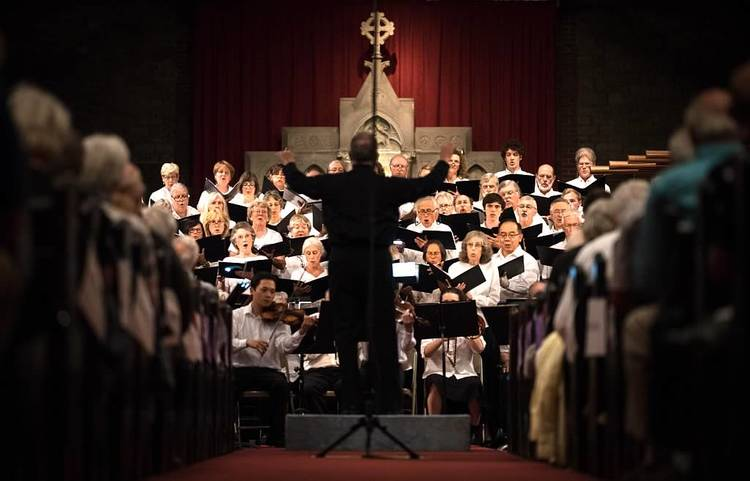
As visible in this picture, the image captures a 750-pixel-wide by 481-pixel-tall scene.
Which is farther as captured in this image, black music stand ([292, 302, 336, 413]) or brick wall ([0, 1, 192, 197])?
brick wall ([0, 1, 192, 197])

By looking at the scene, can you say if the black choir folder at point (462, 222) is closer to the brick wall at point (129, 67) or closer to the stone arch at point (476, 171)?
the stone arch at point (476, 171)

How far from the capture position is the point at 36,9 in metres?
17.2

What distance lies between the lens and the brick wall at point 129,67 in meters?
17.2

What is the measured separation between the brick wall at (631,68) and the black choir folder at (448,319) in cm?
839

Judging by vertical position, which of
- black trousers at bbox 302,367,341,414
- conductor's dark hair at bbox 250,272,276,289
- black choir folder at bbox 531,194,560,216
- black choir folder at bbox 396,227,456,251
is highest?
black choir folder at bbox 531,194,560,216

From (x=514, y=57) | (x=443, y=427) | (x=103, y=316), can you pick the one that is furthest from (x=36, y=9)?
(x=103, y=316)

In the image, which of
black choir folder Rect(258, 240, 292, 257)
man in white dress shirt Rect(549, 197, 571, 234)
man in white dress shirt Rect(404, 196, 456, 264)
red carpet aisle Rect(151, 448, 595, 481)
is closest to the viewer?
red carpet aisle Rect(151, 448, 595, 481)

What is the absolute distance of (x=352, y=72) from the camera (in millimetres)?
17688

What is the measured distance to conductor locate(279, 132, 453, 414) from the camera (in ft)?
27.3

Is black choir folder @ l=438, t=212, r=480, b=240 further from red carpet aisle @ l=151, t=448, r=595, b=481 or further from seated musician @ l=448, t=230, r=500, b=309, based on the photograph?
red carpet aisle @ l=151, t=448, r=595, b=481

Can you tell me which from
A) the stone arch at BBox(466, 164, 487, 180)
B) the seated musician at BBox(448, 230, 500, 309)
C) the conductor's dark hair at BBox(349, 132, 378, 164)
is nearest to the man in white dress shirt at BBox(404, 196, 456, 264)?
the seated musician at BBox(448, 230, 500, 309)

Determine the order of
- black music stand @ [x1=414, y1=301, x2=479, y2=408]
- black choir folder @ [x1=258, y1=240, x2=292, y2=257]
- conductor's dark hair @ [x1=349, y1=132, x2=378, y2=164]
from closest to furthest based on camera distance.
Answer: conductor's dark hair @ [x1=349, y1=132, x2=378, y2=164], black music stand @ [x1=414, y1=301, x2=479, y2=408], black choir folder @ [x1=258, y1=240, x2=292, y2=257]

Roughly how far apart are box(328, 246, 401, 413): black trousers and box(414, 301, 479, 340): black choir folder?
861 millimetres

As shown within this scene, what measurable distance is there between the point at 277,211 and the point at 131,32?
229 inches
